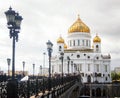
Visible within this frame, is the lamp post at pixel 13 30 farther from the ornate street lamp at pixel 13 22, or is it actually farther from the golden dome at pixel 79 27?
the golden dome at pixel 79 27

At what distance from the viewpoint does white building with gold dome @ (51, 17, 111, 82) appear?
370ft

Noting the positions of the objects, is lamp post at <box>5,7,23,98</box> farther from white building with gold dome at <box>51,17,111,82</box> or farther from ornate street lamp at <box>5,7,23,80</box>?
white building with gold dome at <box>51,17,111,82</box>

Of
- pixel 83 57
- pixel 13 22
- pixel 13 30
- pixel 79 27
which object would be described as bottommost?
pixel 13 30

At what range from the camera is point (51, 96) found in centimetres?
2006

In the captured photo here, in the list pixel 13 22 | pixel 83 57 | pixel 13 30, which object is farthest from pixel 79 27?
pixel 13 22

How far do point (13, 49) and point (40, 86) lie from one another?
17.7 feet

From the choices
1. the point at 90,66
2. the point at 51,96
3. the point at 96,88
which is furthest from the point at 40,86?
the point at 90,66

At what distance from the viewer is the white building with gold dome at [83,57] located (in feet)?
370

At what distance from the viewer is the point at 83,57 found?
113 m

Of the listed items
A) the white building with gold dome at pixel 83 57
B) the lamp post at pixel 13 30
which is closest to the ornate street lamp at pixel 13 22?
the lamp post at pixel 13 30

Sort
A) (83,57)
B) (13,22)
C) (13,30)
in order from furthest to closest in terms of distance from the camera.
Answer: (83,57) < (13,30) < (13,22)

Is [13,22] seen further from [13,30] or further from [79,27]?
[79,27]

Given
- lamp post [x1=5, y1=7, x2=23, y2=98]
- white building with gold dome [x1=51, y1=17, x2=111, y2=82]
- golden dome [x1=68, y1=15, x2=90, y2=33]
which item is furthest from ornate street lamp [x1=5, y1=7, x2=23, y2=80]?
golden dome [x1=68, y1=15, x2=90, y2=33]

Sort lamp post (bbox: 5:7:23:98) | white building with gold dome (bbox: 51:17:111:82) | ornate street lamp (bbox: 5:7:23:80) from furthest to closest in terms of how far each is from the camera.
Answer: white building with gold dome (bbox: 51:17:111:82)
ornate street lamp (bbox: 5:7:23:80)
lamp post (bbox: 5:7:23:98)
